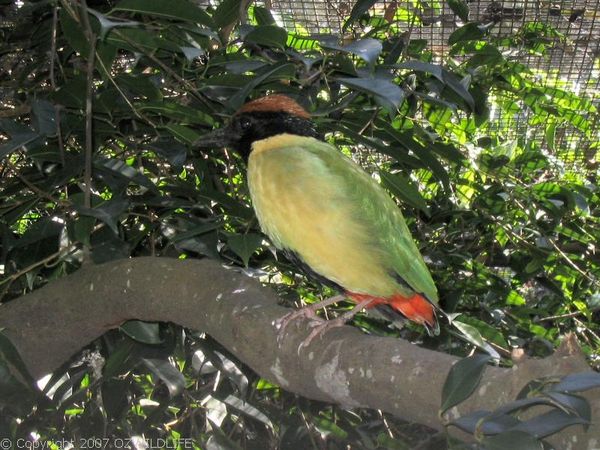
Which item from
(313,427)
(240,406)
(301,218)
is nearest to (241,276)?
(301,218)

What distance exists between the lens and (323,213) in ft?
6.55

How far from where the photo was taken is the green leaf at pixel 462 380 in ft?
3.90

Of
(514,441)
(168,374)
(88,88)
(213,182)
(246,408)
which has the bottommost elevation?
(246,408)

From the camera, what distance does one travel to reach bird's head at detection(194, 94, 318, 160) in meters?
2.19

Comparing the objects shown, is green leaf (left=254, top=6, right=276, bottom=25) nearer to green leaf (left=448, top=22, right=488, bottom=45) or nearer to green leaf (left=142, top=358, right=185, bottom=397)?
green leaf (left=448, top=22, right=488, bottom=45)

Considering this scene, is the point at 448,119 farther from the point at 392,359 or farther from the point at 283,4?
the point at 392,359

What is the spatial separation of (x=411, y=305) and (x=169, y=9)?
1076mm

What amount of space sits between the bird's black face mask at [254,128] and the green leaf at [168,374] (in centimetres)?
63

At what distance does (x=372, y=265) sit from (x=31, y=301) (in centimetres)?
90

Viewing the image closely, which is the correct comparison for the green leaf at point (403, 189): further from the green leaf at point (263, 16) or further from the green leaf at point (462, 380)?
the green leaf at point (462, 380)

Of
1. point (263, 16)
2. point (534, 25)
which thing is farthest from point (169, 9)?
point (534, 25)

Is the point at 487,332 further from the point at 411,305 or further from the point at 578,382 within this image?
the point at 578,382

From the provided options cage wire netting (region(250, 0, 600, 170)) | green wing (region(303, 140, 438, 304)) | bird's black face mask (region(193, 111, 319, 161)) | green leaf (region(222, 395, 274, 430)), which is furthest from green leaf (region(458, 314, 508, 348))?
cage wire netting (region(250, 0, 600, 170))

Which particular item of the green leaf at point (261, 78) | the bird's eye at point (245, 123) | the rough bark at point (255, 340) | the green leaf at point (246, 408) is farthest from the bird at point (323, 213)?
the green leaf at point (246, 408)
